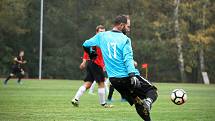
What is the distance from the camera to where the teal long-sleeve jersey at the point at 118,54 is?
9.71m

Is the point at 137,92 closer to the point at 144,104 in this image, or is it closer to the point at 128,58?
the point at 144,104

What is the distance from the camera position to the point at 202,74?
5116 cm

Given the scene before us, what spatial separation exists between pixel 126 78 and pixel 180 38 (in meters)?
42.9

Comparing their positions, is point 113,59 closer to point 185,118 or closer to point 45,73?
point 185,118

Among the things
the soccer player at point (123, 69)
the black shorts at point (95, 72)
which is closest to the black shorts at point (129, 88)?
the soccer player at point (123, 69)

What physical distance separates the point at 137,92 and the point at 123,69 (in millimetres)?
473

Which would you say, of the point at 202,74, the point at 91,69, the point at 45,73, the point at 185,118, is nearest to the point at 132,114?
the point at 185,118

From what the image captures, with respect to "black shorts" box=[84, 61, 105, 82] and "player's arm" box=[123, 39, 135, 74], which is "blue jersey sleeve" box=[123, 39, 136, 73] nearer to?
"player's arm" box=[123, 39, 135, 74]


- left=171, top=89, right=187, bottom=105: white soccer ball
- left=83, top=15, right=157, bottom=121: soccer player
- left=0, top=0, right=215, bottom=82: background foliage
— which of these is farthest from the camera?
left=0, top=0, right=215, bottom=82: background foliage

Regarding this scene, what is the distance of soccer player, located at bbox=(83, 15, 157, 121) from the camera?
9820 mm

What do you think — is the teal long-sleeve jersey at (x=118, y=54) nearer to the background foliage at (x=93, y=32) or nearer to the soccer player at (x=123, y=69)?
the soccer player at (x=123, y=69)

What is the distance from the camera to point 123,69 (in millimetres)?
9914

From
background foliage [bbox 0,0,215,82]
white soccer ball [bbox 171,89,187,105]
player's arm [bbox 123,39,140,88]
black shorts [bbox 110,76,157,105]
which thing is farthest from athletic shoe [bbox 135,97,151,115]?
background foliage [bbox 0,0,215,82]

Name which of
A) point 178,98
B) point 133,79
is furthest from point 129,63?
point 178,98
